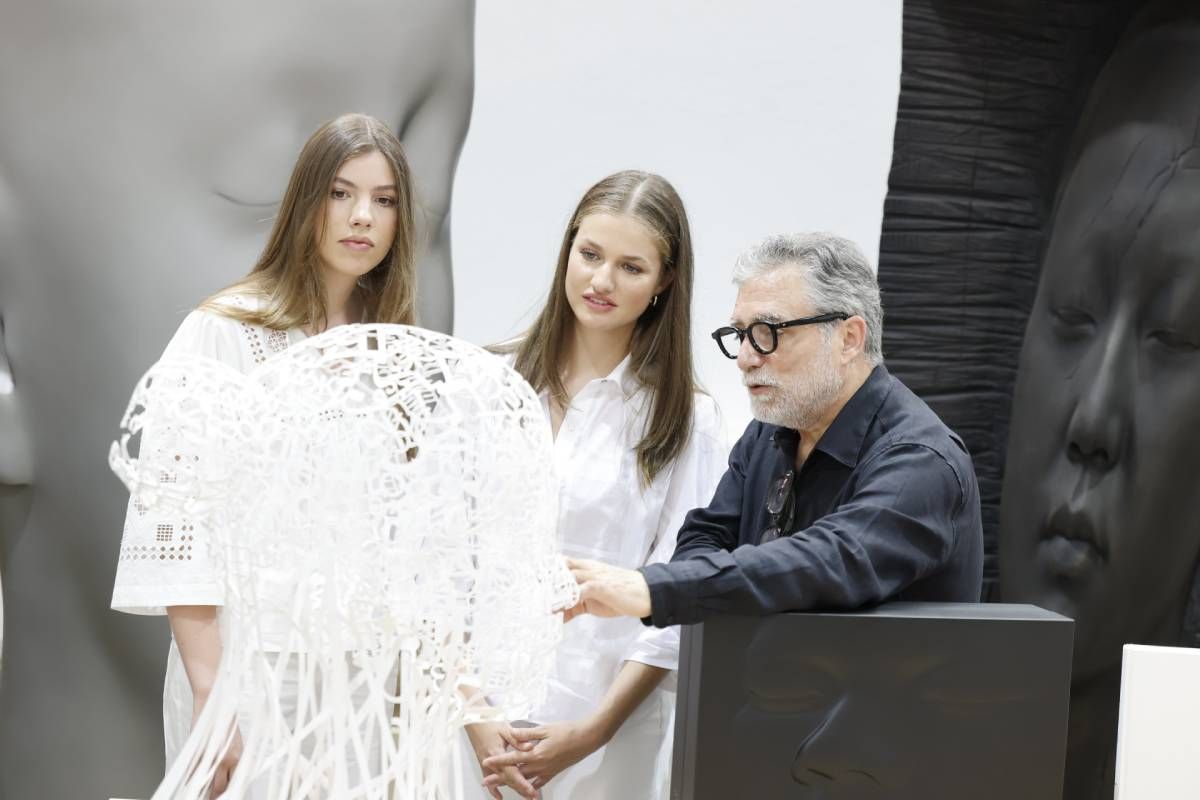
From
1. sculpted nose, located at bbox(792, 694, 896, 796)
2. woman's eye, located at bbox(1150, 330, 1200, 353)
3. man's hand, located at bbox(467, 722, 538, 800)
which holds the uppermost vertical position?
woman's eye, located at bbox(1150, 330, 1200, 353)

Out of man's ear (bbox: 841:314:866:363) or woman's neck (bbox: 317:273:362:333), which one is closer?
man's ear (bbox: 841:314:866:363)

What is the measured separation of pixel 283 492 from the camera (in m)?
Result: 1.48

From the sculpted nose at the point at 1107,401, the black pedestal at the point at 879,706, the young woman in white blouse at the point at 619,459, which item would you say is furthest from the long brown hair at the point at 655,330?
the sculpted nose at the point at 1107,401

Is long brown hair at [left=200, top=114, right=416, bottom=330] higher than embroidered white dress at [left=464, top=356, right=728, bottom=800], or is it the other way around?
long brown hair at [left=200, top=114, right=416, bottom=330]

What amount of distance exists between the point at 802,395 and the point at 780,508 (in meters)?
0.20

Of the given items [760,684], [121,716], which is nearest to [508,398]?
[760,684]

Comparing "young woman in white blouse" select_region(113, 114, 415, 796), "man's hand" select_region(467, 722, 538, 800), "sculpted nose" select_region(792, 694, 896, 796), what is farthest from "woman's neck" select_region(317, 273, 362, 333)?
"sculpted nose" select_region(792, 694, 896, 796)

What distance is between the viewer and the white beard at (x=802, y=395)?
206cm

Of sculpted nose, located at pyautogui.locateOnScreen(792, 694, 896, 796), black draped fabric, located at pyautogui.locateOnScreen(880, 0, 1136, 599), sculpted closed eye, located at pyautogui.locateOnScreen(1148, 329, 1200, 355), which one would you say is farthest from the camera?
black draped fabric, located at pyautogui.locateOnScreen(880, 0, 1136, 599)

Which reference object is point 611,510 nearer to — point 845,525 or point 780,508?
point 780,508

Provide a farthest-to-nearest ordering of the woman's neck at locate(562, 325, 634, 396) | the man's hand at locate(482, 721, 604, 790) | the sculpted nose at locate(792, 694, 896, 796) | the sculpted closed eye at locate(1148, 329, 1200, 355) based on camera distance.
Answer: the sculpted closed eye at locate(1148, 329, 1200, 355)
the woman's neck at locate(562, 325, 634, 396)
the man's hand at locate(482, 721, 604, 790)
the sculpted nose at locate(792, 694, 896, 796)

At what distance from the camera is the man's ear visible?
2082 millimetres

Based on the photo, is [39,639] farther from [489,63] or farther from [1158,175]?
[1158,175]

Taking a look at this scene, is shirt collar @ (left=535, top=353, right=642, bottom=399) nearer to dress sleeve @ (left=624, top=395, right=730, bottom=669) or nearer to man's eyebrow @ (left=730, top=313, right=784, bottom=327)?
dress sleeve @ (left=624, top=395, right=730, bottom=669)
